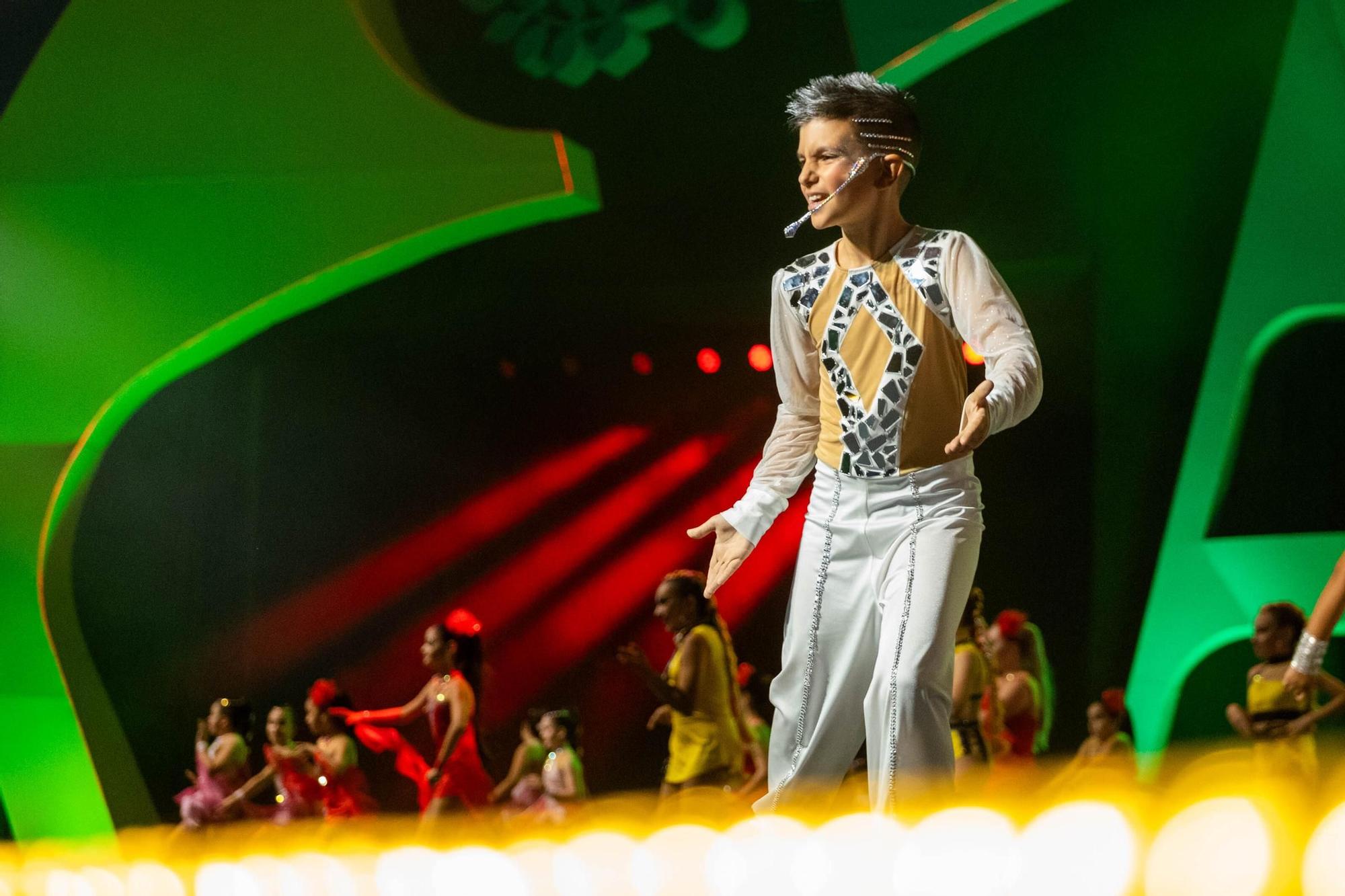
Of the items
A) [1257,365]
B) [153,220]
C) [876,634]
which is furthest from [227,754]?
[1257,365]

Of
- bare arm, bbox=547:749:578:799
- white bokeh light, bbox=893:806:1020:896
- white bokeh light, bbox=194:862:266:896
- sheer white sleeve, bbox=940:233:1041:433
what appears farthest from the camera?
bare arm, bbox=547:749:578:799

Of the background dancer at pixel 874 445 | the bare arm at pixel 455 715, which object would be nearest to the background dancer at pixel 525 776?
the bare arm at pixel 455 715

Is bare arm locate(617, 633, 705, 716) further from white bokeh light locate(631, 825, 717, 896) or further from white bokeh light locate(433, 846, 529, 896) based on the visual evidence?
white bokeh light locate(433, 846, 529, 896)

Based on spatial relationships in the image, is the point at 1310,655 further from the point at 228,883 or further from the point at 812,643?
the point at 228,883

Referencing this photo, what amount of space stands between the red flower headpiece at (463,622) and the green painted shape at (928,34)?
306cm

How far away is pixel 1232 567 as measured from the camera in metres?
5.36

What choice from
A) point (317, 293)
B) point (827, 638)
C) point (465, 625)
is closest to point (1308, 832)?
point (827, 638)

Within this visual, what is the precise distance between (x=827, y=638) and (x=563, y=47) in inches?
146

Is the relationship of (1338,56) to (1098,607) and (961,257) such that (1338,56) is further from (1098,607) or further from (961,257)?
(961,257)

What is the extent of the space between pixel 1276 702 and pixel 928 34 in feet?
9.60

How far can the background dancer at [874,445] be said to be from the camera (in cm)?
293

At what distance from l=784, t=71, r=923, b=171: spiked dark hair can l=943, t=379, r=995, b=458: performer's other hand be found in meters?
0.82

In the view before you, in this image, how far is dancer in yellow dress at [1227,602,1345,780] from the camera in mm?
4656

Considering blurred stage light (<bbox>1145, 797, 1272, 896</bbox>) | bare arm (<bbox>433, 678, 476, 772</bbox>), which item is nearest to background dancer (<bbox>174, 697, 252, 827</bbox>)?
bare arm (<bbox>433, 678, 476, 772</bbox>)
